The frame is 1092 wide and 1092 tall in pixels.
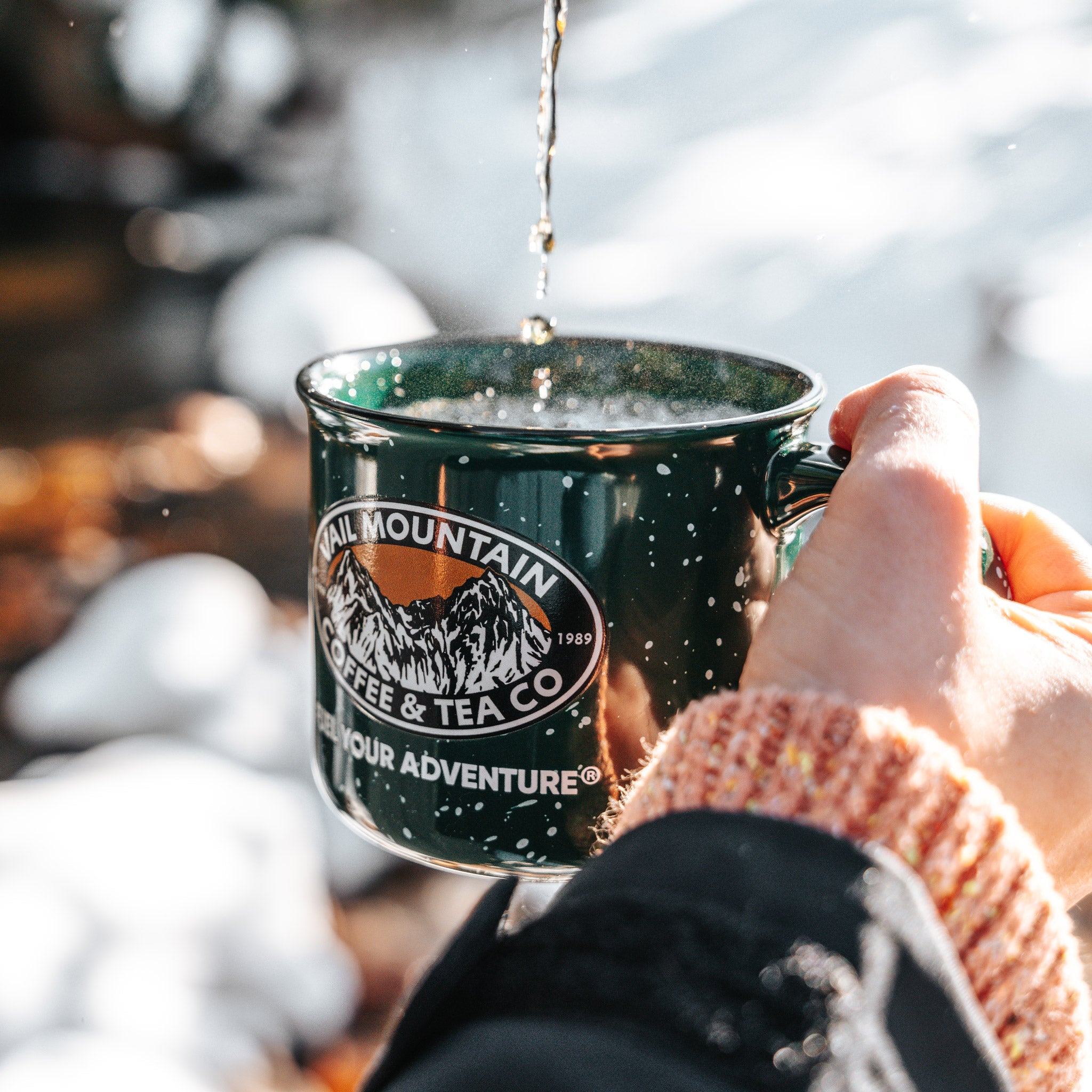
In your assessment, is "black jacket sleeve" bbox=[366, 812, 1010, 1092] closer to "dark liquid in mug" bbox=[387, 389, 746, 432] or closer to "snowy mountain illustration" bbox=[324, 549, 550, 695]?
"snowy mountain illustration" bbox=[324, 549, 550, 695]

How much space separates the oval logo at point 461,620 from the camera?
1.20ft

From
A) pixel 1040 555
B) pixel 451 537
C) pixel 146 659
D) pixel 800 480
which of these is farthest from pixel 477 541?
pixel 146 659

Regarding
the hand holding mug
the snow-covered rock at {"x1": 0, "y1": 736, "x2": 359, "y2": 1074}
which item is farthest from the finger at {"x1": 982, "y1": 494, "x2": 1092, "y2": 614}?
the snow-covered rock at {"x1": 0, "y1": 736, "x2": 359, "y2": 1074}

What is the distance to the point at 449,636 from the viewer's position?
0.37 meters

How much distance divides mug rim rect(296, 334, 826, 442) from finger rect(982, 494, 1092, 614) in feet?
0.50

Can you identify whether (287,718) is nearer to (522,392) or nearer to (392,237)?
(392,237)

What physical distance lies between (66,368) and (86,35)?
809mm

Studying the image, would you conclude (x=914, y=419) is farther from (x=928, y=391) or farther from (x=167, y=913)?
(x=167, y=913)

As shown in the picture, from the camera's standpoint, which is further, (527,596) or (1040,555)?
(1040,555)

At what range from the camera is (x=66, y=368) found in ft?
8.55

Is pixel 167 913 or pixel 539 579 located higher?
pixel 539 579

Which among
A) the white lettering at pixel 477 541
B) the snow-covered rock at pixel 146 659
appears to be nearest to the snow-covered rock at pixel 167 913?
the snow-covered rock at pixel 146 659

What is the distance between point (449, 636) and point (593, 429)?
0.10 meters

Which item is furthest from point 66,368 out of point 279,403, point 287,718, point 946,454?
point 946,454
